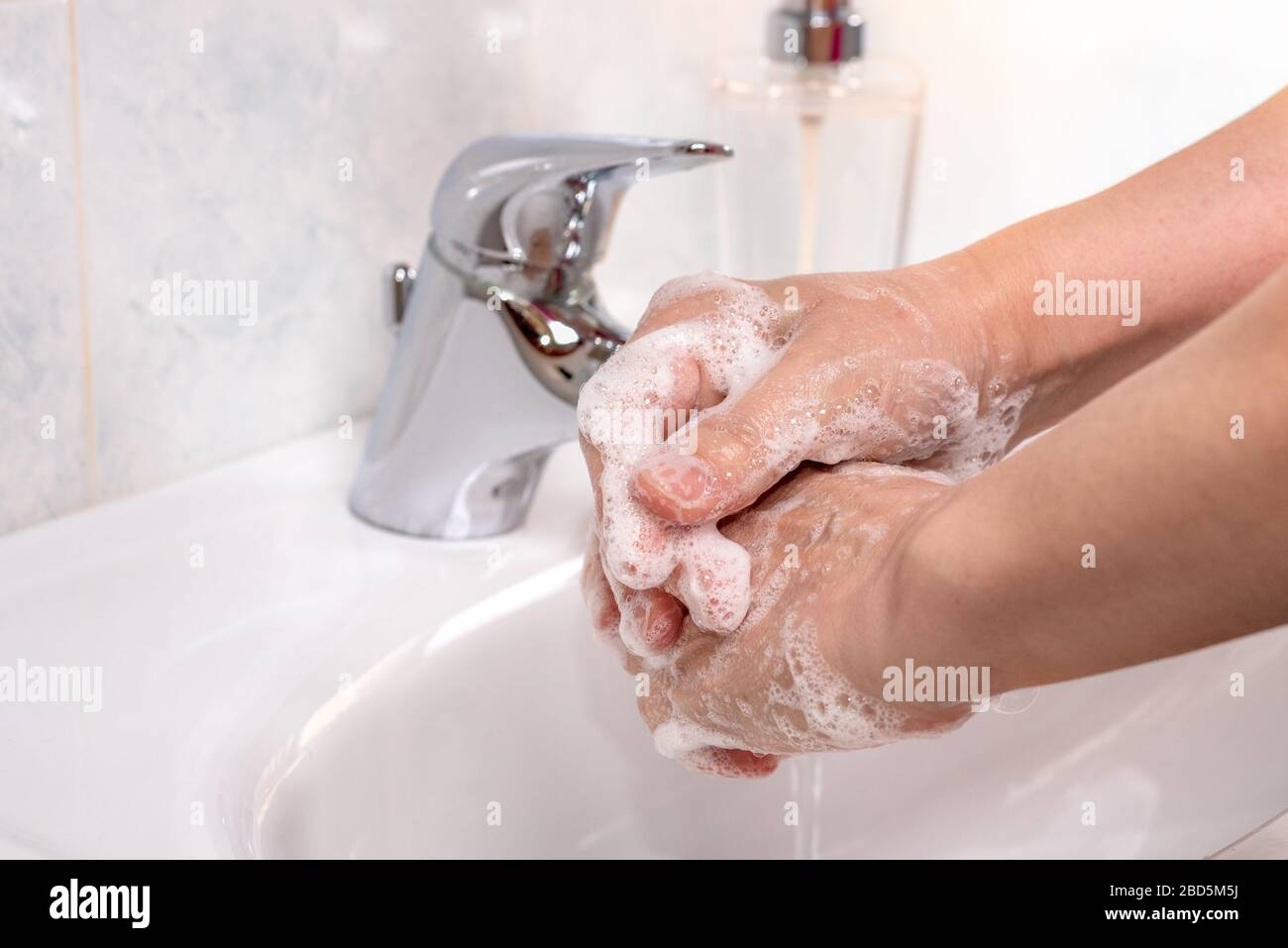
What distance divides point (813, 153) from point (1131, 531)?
0.56m

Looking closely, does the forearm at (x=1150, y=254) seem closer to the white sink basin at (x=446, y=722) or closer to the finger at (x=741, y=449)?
the finger at (x=741, y=449)

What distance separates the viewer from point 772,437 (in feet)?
1.55

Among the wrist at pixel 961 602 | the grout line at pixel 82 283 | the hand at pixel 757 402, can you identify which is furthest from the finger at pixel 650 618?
the grout line at pixel 82 283

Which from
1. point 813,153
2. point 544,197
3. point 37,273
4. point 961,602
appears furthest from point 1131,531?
point 813,153

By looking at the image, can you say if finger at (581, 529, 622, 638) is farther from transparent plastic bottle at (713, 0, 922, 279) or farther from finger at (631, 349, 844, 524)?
transparent plastic bottle at (713, 0, 922, 279)

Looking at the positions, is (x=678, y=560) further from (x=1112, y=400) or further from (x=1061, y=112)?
(x=1061, y=112)

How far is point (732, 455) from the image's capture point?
459 mm

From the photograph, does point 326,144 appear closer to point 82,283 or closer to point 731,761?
point 82,283

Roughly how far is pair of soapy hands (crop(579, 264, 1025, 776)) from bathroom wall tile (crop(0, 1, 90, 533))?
0.82 feet

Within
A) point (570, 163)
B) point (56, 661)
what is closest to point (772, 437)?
point (570, 163)

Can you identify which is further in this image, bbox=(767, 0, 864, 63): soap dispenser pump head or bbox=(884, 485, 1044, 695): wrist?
bbox=(767, 0, 864, 63): soap dispenser pump head

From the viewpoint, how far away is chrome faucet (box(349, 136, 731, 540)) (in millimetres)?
591

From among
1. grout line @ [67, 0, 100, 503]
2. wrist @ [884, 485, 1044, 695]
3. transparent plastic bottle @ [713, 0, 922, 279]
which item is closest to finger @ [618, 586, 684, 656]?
wrist @ [884, 485, 1044, 695]
